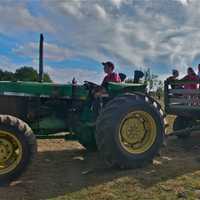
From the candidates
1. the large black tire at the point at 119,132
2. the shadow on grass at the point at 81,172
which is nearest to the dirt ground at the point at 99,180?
the shadow on grass at the point at 81,172

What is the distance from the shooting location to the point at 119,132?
A: 602 cm

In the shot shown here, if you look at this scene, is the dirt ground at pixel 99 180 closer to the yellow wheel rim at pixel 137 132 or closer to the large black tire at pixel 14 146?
the large black tire at pixel 14 146

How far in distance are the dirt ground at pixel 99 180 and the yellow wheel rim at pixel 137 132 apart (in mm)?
382

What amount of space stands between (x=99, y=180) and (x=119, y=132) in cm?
93

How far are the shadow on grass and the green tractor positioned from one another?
0.98 ft

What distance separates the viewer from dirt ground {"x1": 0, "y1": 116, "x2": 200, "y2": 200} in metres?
4.83

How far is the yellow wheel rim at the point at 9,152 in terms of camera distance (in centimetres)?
523

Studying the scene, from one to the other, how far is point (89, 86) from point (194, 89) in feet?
9.26

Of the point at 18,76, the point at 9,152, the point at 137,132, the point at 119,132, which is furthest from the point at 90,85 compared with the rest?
the point at 18,76

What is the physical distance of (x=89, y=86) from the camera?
6.58 metres

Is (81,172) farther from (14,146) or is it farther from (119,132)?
(14,146)

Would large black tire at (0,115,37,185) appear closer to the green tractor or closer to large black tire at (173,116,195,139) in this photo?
the green tractor

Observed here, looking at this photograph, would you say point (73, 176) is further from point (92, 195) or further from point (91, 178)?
point (92, 195)

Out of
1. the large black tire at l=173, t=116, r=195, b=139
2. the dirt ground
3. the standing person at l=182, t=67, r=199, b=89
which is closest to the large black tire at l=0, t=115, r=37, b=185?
the dirt ground
